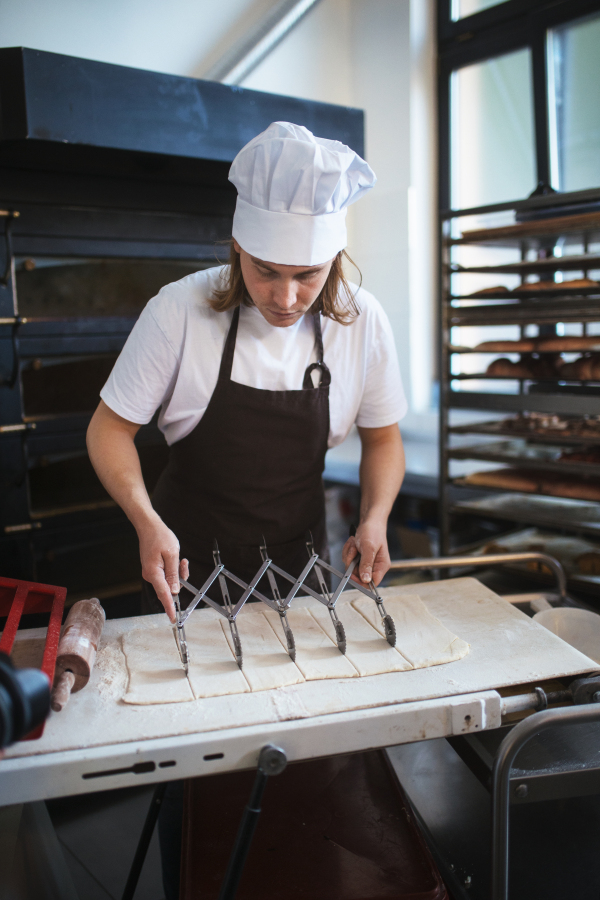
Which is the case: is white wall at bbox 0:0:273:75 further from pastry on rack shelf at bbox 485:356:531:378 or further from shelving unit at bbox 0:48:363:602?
pastry on rack shelf at bbox 485:356:531:378

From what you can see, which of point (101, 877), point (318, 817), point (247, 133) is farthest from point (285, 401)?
point (101, 877)

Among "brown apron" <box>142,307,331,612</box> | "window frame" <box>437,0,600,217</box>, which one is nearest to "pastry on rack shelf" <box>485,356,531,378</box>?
"window frame" <box>437,0,600,217</box>

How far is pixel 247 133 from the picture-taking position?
213cm

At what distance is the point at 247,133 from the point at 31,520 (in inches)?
54.7

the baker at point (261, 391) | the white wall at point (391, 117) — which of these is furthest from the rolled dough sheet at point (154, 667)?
the white wall at point (391, 117)

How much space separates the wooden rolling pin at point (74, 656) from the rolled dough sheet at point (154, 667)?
0.22 ft

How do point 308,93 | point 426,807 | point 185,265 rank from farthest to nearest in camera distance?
point 308,93
point 185,265
point 426,807

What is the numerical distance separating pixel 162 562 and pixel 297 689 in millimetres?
335

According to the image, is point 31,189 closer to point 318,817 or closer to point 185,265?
point 185,265

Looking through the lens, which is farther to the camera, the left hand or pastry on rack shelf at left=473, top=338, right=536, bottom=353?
pastry on rack shelf at left=473, top=338, right=536, bottom=353

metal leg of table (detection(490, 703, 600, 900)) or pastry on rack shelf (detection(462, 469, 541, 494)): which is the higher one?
pastry on rack shelf (detection(462, 469, 541, 494))

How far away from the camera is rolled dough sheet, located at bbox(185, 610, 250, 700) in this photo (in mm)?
1077

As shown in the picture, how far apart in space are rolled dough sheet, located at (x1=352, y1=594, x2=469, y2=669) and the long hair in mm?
617

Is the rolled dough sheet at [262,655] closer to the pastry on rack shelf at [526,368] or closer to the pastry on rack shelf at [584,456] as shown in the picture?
the pastry on rack shelf at [584,456]
